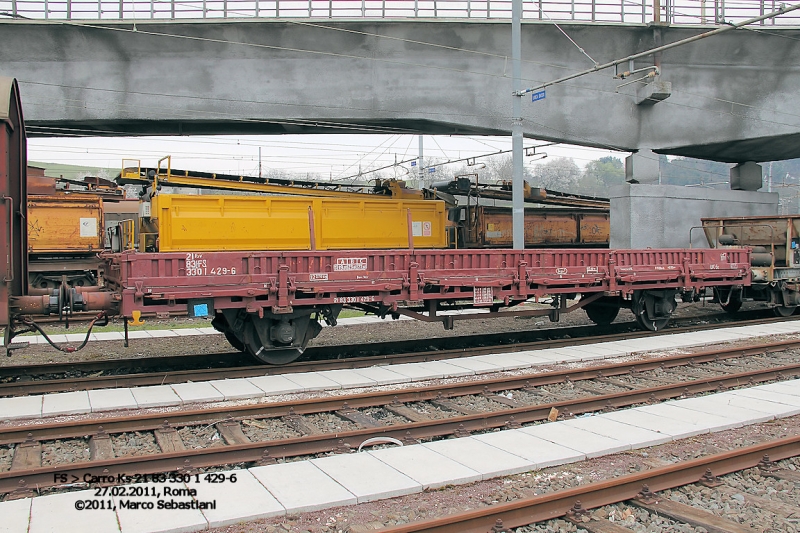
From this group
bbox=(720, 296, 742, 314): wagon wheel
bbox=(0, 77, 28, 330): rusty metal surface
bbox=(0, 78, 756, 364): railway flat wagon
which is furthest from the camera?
bbox=(720, 296, 742, 314): wagon wheel

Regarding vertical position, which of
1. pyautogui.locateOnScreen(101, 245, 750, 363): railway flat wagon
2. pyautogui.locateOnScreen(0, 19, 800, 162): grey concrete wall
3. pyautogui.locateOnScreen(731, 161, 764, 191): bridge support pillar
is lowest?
pyautogui.locateOnScreen(101, 245, 750, 363): railway flat wagon

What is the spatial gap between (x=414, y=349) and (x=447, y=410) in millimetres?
4790

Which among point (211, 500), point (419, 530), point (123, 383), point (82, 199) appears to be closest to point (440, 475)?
point (419, 530)

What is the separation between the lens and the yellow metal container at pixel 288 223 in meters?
16.2

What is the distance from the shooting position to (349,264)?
1154cm

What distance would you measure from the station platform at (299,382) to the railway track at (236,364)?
42 cm

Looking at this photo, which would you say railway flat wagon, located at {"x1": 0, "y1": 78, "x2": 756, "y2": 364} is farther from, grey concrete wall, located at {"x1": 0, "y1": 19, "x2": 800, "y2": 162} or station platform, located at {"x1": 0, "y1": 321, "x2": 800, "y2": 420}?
grey concrete wall, located at {"x1": 0, "y1": 19, "x2": 800, "y2": 162}

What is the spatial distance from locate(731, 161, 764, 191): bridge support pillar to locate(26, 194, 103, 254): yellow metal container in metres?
23.6

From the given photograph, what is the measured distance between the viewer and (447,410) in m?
8.78

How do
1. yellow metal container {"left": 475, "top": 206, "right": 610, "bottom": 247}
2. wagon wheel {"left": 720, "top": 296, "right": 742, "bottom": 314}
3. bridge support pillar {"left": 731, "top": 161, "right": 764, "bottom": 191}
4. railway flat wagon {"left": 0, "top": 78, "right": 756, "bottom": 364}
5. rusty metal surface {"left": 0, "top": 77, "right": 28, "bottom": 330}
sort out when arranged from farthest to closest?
bridge support pillar {"left": 731, "top": 161, "right": 764, "bottom": 191}, yellow metal container {"left": 475, "top": 206, "right": 610, "bottom": 247}, wagon wheel {"left": 720, "top": 296, "right": 742, "bottom": 314}, railway flat wagon {"left": 0, "top": 78, "right": 756, "bottom": 364}, rusty metal surface {"left": 0, "top": 77, "right": 28, "bottom": 330}

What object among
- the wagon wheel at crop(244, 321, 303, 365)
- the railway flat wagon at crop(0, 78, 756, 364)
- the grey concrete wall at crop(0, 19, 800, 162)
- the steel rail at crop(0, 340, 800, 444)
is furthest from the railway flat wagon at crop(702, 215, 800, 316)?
the wagon wheel at crop(244, 321, 303, 365)

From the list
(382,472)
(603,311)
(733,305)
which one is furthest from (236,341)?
(733,305)

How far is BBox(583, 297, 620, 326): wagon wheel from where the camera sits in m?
16.1

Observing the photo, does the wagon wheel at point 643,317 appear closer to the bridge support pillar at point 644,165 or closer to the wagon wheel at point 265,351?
the bridge support pillar at point 644,165
